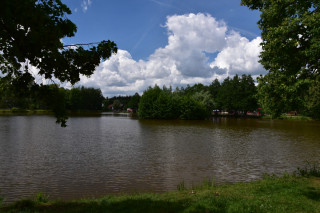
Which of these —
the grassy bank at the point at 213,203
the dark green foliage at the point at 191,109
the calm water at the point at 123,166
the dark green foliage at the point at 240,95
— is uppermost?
the dark green foliage at the point at 240,95

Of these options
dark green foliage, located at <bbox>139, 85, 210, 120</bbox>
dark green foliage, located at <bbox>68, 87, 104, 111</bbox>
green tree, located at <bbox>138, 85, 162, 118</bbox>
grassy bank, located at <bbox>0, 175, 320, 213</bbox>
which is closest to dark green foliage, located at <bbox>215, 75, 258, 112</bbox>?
dark green foliage, located at <bbox>139, 85, 210, 120</bbox>

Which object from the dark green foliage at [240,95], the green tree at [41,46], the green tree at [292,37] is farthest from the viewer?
the dark green foliage at [240,95]

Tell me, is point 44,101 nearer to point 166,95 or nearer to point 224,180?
point 224,180

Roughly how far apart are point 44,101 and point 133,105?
17941 centimetres

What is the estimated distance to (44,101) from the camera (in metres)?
7.18

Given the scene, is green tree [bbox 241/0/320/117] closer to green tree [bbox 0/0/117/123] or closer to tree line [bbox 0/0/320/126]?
tree line [bbox 0/0/320/126]

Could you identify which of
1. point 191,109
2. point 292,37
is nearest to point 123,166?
point 292,37

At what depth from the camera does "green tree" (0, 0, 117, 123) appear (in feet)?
16.8

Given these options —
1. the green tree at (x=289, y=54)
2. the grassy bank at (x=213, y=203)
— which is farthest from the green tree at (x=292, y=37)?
the grassy bank at (x=213, y=203)

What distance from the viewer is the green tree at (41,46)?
5.11 meters

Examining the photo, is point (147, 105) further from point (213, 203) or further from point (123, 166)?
point (213, 203)

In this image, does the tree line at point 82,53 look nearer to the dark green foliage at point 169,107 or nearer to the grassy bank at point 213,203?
the grassy bank at point 213,203

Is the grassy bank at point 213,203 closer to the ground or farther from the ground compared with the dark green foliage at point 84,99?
closer to the ground

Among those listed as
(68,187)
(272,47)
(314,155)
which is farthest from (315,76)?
(314,155)
